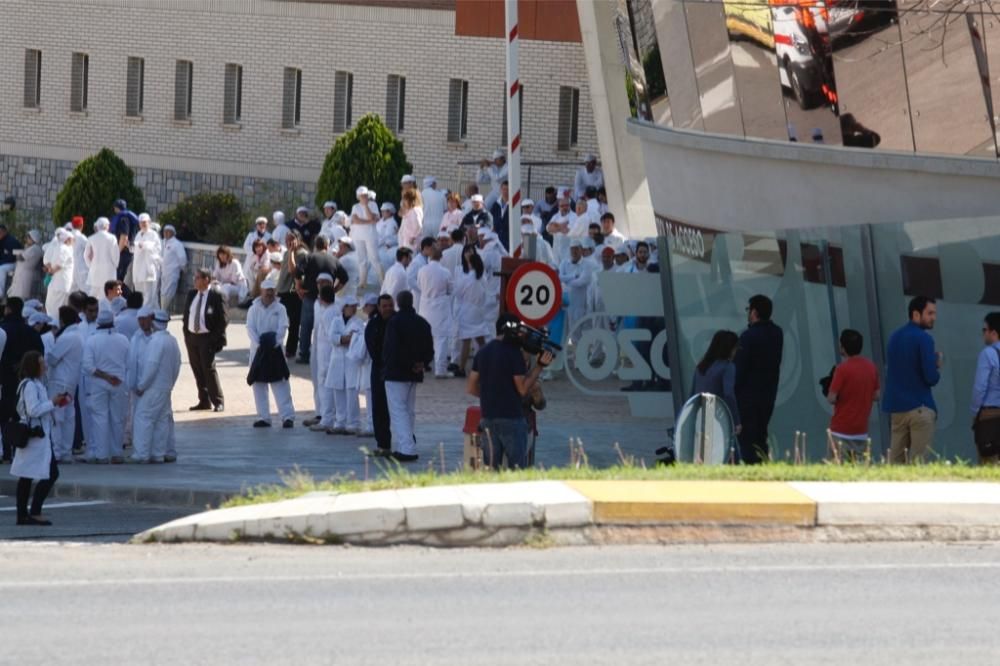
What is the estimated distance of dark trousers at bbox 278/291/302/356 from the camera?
1176 inches

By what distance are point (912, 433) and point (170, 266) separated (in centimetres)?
2218

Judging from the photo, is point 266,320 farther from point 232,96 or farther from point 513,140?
point 232,96

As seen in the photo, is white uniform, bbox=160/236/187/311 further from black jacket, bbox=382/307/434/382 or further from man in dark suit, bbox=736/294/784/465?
man in dark suit, bbox=736/294/784/465

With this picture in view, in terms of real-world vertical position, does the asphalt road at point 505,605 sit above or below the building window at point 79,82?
below

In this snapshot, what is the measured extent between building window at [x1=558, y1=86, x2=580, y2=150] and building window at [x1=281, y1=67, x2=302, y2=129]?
6.97m

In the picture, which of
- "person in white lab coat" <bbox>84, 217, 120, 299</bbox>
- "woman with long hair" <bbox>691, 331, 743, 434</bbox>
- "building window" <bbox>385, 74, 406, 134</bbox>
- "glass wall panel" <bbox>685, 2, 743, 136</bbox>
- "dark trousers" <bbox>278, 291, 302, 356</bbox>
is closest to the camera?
"woman with long hair" <bbox>691, 331, 743, 434</bbox>

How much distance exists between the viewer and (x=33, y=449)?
55.4 feet

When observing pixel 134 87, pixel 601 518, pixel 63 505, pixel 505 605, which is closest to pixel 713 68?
pixel 63 505

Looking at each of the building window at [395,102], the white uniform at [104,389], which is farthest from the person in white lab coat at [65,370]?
the building window at [395,102]

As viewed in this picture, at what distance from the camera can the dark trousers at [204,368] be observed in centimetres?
2528

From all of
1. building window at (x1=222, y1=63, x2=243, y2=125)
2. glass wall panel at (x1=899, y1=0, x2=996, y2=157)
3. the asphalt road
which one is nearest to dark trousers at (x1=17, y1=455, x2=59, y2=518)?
the asphalt road

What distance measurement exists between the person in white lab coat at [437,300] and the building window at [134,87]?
23742mm

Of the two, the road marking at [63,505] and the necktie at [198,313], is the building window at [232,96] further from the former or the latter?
the road marking at [63,505]

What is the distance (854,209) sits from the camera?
2245cm
